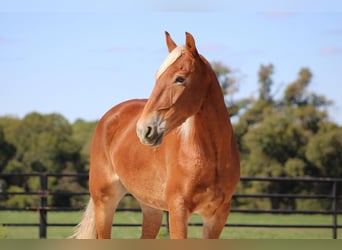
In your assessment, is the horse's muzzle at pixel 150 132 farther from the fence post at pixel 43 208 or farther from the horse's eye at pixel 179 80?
the fence post at pixel 43 208

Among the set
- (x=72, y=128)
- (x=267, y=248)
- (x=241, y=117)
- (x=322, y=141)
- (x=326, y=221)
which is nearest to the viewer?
(x=267, y=248)

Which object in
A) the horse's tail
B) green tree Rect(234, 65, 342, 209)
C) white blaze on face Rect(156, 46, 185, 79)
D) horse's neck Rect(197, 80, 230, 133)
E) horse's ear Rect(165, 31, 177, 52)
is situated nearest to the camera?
white blaze on face Rect(156, 46, 185, 79)

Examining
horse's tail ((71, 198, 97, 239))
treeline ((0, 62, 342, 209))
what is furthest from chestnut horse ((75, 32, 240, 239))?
treeline ((0, 62, 342, 209))

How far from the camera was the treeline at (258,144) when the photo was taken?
25125mm

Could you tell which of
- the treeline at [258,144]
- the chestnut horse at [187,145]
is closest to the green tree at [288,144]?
the treeline at [258,144]

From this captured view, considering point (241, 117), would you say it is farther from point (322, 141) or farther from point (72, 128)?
point (72, 128)

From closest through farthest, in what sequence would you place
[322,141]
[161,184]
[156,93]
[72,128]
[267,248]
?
[267,248]
[156,93]
[161,184]
[322,141]
[72,128]

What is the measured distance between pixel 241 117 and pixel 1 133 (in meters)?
12.0

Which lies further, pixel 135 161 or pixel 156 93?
pixel 135 161

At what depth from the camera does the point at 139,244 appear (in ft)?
8.61

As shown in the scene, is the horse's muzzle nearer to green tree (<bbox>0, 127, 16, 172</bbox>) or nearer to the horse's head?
the horse's head

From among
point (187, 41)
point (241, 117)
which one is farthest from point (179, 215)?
point (241, 117)

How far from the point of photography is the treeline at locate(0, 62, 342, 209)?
25.1 meters

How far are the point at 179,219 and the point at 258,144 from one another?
2321cm
